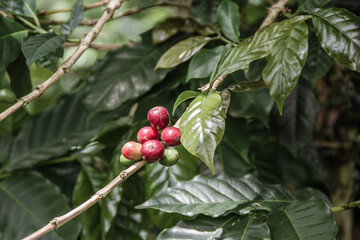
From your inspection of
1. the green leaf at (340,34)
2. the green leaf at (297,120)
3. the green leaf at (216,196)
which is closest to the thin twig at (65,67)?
the green leaf at (216,196)

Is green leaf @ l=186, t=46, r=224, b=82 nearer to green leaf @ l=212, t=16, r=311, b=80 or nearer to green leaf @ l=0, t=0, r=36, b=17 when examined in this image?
green leaf @ l=212, t=16, r=311, b=80

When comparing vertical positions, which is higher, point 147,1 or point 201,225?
point 147,1

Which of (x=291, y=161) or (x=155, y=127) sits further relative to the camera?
(x=291, y=161)

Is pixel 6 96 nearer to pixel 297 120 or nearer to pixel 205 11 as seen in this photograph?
pixel 205 11

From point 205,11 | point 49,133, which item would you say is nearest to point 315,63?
point 205,11

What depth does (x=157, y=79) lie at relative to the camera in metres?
0.86

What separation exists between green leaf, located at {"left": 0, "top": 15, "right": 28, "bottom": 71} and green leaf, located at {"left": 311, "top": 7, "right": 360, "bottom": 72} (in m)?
0.57

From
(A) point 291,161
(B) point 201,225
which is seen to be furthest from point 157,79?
(A) point 291,161

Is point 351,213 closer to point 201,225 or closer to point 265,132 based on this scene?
point 265,132

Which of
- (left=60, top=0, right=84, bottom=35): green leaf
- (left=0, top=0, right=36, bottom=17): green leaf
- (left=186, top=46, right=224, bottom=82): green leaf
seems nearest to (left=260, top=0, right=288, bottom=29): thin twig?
(left=186, top=46, right=224, bottom=82): green leaf

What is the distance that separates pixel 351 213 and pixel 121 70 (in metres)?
0.88

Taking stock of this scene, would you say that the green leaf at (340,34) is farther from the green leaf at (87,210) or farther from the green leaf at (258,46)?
the green leaf at (87,210)

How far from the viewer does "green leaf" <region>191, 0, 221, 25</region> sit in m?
0.85

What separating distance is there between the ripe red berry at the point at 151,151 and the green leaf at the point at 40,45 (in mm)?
290
